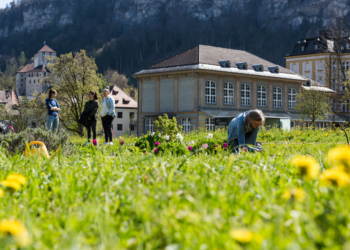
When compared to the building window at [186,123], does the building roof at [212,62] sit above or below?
above

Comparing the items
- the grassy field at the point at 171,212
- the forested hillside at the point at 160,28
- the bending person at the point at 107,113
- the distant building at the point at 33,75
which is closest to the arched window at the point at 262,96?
the bending person at the point at 107,113

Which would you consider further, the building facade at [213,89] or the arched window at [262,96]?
the arched window at [262,96]

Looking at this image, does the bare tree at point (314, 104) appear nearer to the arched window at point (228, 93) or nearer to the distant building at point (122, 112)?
the arched window at point (228, 93)

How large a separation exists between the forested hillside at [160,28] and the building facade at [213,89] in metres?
78.8

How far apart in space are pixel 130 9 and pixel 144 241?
16593cm

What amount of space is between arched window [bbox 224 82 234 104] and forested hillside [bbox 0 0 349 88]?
83.3 metres

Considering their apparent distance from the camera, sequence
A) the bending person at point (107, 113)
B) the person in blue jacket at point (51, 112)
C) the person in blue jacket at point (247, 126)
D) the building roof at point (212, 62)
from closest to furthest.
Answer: the person in blue jacket at point (247, 126)
the person in blue jacket at point (51, 112)
the bending person at point (107, 113)
the building roof at point (212, 62)

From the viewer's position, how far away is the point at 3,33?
7456 inches

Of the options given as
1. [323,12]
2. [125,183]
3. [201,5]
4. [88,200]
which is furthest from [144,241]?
[201,5]

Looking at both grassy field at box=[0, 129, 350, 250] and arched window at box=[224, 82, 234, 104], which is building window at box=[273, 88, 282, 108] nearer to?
arched window at box=[224, 82, 234, 104]

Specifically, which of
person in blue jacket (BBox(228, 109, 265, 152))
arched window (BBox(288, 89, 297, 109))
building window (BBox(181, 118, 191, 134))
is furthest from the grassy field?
arched window (BBox(288, 89, 297, 109))

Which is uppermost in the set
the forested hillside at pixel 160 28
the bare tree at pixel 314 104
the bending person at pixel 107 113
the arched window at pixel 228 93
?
the forested hillside at pixel 160 28

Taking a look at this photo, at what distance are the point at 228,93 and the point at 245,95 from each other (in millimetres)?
2445

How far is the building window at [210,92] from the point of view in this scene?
4002cm
